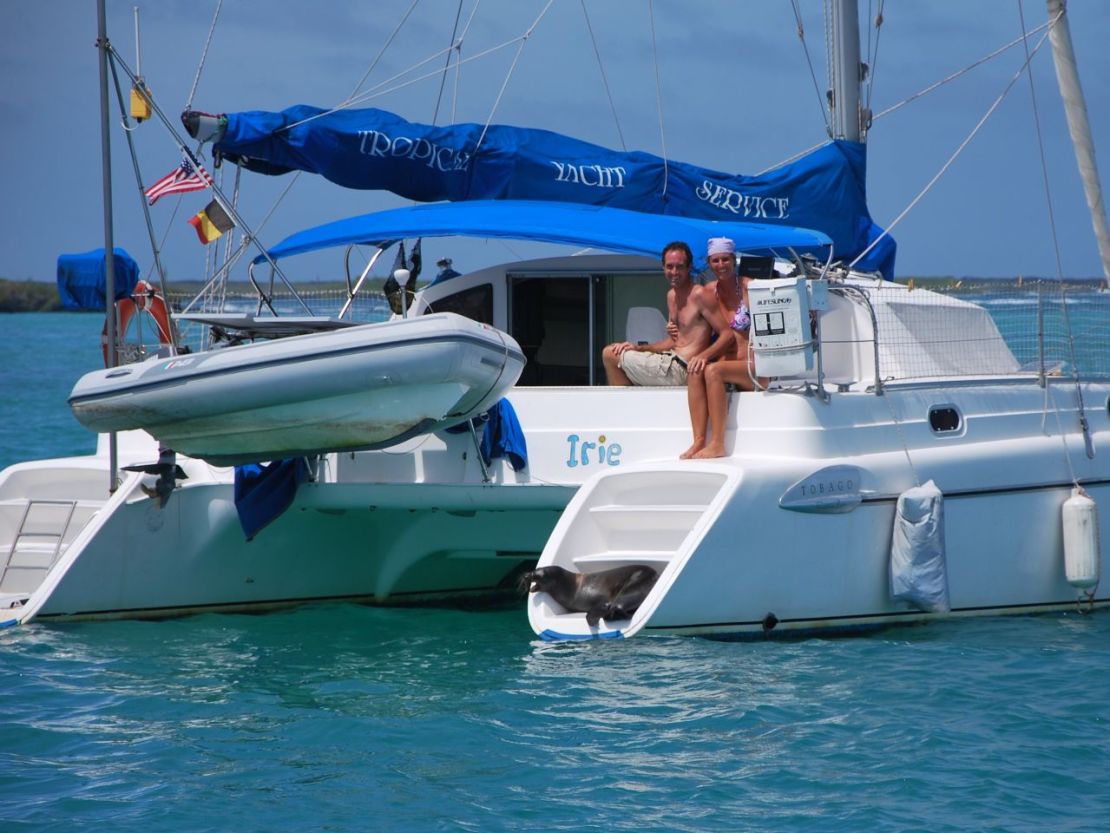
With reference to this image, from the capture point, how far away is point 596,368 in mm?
9281

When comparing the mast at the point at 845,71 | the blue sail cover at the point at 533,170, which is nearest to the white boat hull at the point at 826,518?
the blue sail cover at the point at 533,170

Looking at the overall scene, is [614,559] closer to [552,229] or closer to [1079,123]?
[552,229]

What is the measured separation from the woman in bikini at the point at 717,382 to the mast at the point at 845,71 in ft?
10.6

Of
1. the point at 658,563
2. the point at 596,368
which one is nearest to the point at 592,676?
the point at 658,563

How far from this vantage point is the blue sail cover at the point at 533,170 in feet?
29.9

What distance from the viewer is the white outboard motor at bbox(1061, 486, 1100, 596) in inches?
324

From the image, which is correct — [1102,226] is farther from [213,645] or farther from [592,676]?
[213,645]

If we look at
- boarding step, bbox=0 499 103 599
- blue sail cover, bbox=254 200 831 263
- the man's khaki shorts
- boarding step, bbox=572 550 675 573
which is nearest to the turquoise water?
boarding step, bbox=572 550 675 573

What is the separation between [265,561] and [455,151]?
2.93 m

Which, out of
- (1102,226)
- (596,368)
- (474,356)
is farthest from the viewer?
(1102,226)

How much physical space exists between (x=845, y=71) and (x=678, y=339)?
11.5 feet

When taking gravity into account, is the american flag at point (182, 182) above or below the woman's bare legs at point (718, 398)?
above

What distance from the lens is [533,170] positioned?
32.5 feet

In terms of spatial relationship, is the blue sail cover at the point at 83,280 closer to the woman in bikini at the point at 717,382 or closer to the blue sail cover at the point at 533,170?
the blue sail cover at the point at 533,170
